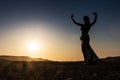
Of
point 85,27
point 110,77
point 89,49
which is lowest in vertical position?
point 110,77

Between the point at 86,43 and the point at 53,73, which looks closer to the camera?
the point at 53,73

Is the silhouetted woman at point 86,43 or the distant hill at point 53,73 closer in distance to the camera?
the distant hill at point 53,73

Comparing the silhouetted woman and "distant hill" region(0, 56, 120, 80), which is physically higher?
the silhouetted woman

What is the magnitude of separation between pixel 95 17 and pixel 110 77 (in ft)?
19.0

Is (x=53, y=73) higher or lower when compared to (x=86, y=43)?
lower

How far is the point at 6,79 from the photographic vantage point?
1332 cm

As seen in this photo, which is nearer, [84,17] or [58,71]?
[58,71]

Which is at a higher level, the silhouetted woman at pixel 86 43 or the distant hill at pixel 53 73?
the silhouetted woman at pixel 86 43

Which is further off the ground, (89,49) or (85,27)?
(85,27)

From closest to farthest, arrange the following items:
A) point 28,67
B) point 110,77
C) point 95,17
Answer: point 110,77 → point 28,67 → point 95,17

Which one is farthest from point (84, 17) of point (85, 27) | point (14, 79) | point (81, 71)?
point (14, 79)

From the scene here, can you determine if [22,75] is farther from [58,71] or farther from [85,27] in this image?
[85,27]

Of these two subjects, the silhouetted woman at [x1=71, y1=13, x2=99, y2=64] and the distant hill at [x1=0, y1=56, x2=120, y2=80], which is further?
the silhouetted woman at [x1=71, y1=13, x2=99, y2=64]

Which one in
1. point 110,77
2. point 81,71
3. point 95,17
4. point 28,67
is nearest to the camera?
point 110,77
